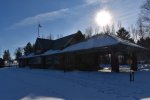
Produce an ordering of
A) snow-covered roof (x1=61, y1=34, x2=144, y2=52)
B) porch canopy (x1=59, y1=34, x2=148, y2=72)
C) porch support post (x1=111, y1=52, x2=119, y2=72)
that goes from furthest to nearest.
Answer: porch support post (x1=111, y1=52, x2=119, y2=72) < snow-covered roof (x1=61, y1=34, x2=144, y2=52) < porch canopy (x1=59, y1=34, x2=148, y2=72)

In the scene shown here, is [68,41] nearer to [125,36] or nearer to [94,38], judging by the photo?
[94,38]

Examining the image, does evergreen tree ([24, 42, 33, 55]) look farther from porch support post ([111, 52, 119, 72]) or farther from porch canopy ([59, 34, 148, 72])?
porch support post ([111, 52, 119, 72])

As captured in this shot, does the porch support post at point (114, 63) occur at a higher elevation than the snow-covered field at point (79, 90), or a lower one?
higher

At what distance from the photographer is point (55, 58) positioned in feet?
134

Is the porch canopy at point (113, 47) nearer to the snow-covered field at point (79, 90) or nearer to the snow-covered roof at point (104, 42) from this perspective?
the snow-covered roof at point (104, 42)

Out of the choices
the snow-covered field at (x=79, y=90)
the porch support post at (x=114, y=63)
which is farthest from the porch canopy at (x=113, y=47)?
the snow-covered field at (x=79, y=90)

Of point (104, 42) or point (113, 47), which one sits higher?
point (104, 42)

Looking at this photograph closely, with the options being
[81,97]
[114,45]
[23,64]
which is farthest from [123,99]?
[23,64]

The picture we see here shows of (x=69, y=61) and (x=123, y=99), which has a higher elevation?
(x=69, y=61)

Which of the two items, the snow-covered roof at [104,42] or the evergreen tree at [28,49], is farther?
the evergreen tree at [28,49]

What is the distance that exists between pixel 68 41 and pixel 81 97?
28137mm

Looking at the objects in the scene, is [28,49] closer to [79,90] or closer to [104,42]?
[104,42]

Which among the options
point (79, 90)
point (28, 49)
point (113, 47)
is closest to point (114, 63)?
point (113, 47)

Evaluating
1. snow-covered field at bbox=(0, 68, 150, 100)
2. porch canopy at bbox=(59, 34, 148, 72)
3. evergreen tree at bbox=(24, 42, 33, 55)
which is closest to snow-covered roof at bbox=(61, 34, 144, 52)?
porch canopy at bbox=(59, 34, 148, 72)
